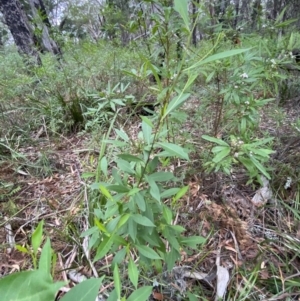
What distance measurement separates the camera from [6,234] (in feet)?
4.17

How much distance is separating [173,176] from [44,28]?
8.62 feet

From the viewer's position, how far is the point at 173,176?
83 centimetres

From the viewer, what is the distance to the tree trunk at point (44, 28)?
2079 millimetres

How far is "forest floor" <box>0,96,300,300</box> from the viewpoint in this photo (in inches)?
43.4

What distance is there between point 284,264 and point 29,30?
350cm

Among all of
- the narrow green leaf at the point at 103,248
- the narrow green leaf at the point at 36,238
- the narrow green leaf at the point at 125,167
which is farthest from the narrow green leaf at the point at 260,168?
the narrow green leaf at the point at 36,238

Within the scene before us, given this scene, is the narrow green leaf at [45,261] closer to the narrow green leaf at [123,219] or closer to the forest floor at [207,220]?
the narrow green leaf at [123,219]

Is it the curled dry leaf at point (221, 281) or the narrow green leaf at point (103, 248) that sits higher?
the narrow green leaf at point (103, 248)

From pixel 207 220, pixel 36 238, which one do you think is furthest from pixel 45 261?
pixel 207 220

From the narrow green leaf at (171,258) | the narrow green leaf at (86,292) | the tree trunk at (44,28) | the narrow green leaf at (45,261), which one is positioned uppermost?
the tree trunk at (44,28)

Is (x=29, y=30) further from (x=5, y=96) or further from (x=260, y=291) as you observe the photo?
(x=260, y=291)

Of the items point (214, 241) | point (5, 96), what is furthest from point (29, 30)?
point (214, 241)

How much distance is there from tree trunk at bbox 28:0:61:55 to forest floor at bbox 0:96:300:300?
117 centimetres

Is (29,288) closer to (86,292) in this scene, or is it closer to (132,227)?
(86,292)
